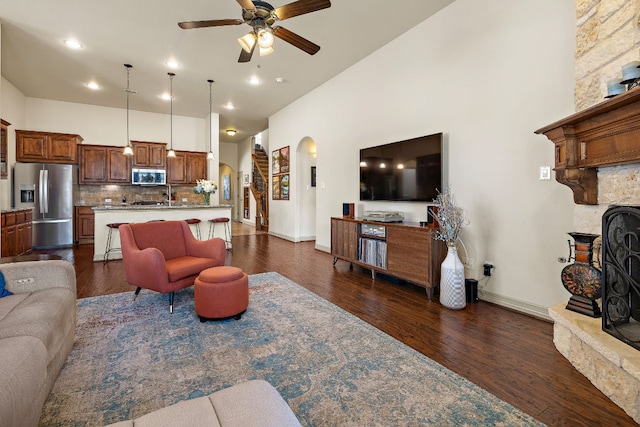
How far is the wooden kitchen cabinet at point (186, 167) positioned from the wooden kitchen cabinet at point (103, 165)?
99cm

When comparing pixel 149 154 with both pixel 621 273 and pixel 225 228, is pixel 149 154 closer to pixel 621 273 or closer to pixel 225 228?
pixel 225 228

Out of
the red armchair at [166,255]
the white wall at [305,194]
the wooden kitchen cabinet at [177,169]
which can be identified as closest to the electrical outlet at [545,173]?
the red armchair at [166,255]

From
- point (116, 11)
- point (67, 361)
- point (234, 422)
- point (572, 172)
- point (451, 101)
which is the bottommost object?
point (67, 361)

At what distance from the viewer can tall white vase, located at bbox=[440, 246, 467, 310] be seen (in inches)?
122

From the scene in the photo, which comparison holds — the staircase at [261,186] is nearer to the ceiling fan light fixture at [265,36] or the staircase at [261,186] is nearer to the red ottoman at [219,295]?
the ceiling fan light fixture at [265,36]

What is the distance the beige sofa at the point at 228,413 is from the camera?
3.05 feet

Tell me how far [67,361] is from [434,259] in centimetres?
331

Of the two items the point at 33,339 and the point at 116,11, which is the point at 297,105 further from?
the point at 33,339

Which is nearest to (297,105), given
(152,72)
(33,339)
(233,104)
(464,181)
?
(233,104)

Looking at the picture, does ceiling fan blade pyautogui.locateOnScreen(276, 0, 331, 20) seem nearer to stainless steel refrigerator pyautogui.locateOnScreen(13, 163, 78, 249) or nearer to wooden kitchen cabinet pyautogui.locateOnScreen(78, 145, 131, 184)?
stainless steel refrigerator pyautogui.locateOnScreen(13, 163, 78, 249)

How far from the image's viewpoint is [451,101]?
3.70 meters

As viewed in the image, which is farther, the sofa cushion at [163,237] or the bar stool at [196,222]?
the bar stool at [196,222]

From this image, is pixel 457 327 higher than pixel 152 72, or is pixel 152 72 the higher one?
pixel 152 72

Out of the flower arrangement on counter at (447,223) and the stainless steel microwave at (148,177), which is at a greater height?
the stainless steel microwave at (148,177)
